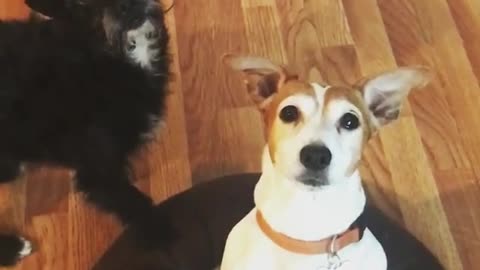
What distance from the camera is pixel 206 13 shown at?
251cm

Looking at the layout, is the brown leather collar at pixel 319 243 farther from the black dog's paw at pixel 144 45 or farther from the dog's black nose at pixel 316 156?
the black dog's paw at pixel 144 45

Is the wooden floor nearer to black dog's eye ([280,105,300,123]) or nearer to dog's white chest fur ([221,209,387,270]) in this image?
dog's white chest fur ([221,209,387,270])

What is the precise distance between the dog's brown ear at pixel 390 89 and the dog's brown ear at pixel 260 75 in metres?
0.16

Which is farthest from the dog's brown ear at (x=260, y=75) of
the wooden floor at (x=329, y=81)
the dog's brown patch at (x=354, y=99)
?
the wooden floor at (x=329, y=81)

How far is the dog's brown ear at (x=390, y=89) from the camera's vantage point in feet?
4.84

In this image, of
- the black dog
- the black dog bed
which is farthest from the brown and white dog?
the black dog

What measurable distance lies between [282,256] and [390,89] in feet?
1.21

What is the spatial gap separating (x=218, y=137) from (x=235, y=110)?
0.10m

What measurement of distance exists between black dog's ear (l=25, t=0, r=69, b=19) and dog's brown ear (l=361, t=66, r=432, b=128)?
0.73 m

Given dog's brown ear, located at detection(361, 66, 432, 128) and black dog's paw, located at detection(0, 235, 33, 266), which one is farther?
black dog's paw, located at detection(0, 235, 33, 266)

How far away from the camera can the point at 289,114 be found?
57.1 inches

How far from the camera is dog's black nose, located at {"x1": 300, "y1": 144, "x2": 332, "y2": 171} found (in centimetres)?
138

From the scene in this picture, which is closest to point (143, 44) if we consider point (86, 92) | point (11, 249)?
point (86, 92)

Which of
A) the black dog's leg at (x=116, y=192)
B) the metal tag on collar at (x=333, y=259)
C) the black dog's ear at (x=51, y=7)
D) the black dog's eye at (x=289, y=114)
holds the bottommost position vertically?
the metal tag on collar at (x=333, y=259)
